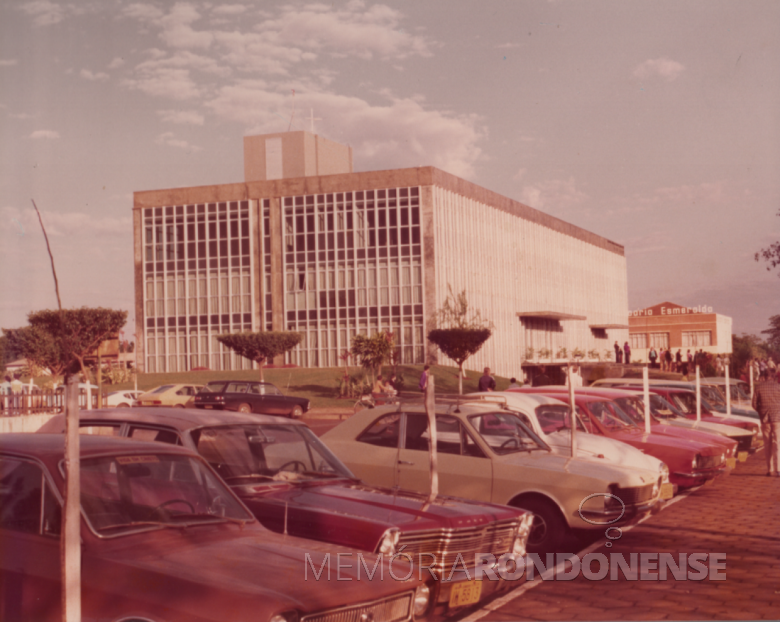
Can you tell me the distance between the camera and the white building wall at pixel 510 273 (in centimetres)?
6519

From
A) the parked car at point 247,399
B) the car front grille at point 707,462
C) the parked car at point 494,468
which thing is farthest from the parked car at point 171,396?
the parked car at point 494,468

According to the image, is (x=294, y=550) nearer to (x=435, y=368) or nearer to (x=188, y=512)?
(x=188, y=512)

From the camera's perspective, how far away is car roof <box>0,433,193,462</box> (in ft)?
15.7

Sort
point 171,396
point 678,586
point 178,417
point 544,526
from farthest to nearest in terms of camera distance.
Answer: point 171,396, point 544,526, point 678,586, point 178,417

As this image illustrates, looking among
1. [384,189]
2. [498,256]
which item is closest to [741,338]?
[498,256]

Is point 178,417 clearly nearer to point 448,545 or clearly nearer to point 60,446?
point 60,446

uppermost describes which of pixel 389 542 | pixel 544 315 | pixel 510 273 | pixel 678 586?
pixel 510 273

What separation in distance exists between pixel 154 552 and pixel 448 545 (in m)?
2.27

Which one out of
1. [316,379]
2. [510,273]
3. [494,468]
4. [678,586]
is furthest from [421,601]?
[510,273]

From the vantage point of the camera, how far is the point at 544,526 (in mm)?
8586

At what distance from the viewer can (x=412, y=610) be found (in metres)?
4.71

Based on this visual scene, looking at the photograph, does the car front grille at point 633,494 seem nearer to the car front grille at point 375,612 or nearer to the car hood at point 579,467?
the car hood at point 579,467

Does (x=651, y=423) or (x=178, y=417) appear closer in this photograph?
(x=178, y=417)

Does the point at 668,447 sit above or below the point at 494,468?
below
